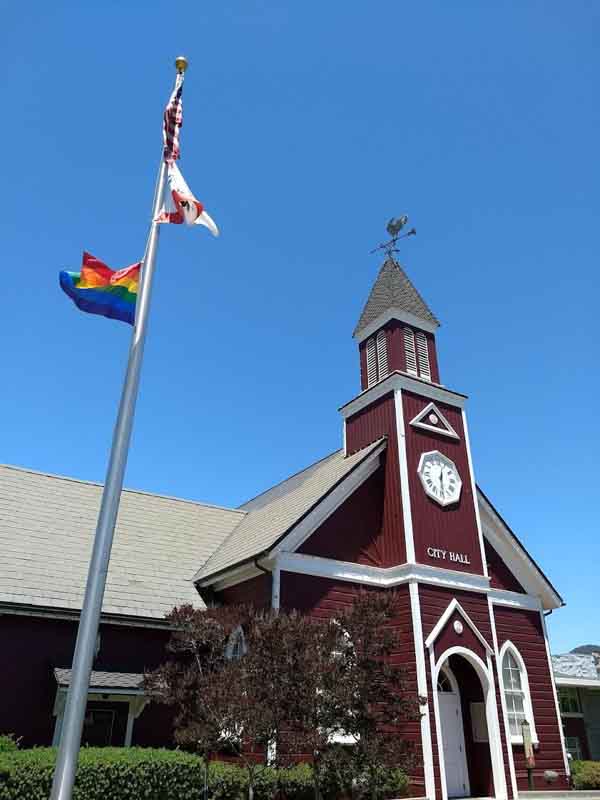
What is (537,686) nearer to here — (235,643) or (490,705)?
(490,705)

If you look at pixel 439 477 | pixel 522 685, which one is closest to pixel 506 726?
pixel 522 685

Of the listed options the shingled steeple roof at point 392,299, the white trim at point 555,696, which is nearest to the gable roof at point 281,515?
the shingled steeple roof at point 392,299

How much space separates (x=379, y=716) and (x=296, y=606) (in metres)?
6.39

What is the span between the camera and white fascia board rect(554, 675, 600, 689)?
Answer: 30.6 meters

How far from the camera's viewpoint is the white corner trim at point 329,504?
57.4 ft

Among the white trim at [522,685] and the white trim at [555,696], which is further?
the white trim at [555,696]

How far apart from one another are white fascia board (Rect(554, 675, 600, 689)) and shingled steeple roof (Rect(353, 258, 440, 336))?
727 inches

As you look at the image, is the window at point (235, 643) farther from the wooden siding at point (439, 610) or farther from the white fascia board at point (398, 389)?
the white fascia board at point (398, 389)

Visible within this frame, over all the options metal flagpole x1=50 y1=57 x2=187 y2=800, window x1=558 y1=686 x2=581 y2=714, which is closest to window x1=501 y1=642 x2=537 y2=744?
window x1=558 y1=686 x2=581 y2=714

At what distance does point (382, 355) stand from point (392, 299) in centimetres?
209

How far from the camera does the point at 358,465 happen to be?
19594mm

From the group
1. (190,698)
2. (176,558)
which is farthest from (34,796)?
(176,558)

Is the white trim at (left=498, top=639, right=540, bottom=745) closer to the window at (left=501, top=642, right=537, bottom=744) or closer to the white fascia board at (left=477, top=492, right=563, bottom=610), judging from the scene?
the window at (left=501, top=642, right=537, bottom=744)

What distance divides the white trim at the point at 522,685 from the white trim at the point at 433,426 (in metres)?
6.75
